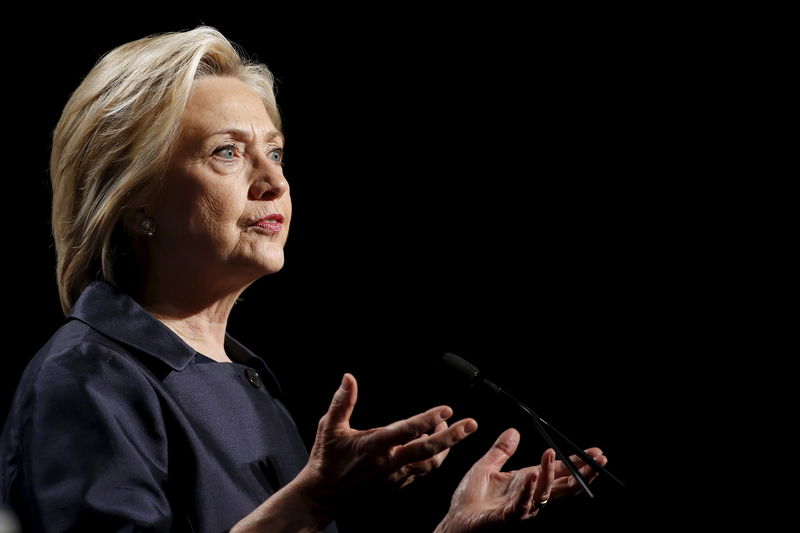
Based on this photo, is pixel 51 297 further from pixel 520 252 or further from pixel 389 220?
pixel 520 252

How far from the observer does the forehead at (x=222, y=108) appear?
6.50 ft

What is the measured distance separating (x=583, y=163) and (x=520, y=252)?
404 mm

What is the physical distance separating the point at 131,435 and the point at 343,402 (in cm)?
48

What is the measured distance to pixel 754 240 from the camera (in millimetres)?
2965

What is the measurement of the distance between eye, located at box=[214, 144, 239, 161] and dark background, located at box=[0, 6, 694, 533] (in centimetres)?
109

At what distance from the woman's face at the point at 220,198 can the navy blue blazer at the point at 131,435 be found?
186 millimetres

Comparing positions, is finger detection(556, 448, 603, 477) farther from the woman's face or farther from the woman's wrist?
the woman's face

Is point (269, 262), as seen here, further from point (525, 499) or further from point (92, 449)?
point (525, 499)

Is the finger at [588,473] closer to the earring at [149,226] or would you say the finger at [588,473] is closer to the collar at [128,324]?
the collar at [128,324]

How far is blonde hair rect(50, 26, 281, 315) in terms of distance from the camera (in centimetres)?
192

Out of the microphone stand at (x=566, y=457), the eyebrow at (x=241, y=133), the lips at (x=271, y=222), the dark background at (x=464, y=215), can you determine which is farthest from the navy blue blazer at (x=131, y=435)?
the dark background at (x=464, y=215)

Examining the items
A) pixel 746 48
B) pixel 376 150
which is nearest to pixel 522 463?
pixel 376 150

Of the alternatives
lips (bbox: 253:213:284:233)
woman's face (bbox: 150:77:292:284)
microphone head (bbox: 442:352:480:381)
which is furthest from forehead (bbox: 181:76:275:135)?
microphone head (bbox: 442:352:480:381)

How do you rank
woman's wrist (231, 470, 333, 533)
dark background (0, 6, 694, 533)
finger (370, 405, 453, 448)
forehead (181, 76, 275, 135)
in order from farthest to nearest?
1. dark background (0, 6, 694, 533)
2. forehead (181, 76, 275, 135)
3. woman's wrist (231, 470, 333, 533)
4. finger (370, 405, 453, 448)
